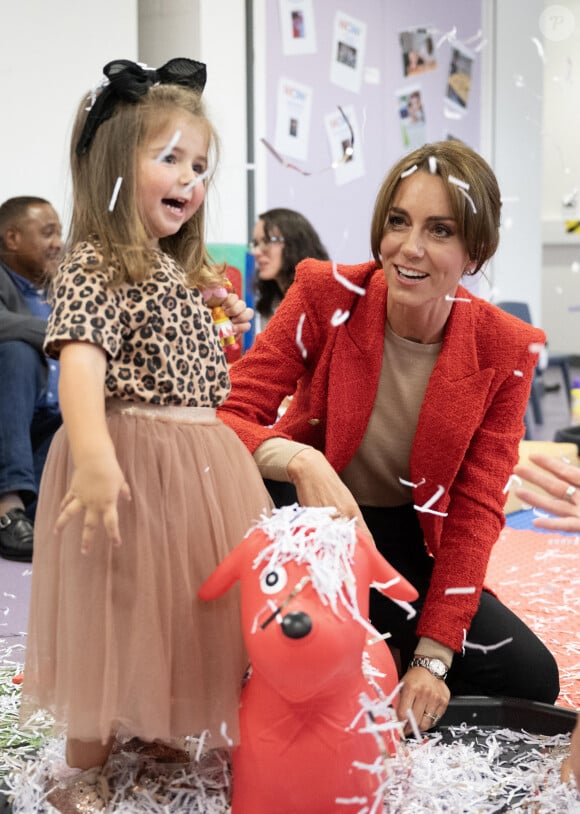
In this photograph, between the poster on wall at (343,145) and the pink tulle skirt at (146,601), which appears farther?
the poster on wall at (343,145)

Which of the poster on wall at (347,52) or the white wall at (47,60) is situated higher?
the poster on wall at (347,52)

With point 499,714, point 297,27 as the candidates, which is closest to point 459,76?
point 297,27

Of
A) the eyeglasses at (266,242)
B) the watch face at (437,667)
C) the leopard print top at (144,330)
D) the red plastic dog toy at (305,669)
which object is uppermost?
the eyeglasses at (266,242)

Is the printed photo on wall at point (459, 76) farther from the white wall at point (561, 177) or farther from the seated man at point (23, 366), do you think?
the seated man at point (23, 366)

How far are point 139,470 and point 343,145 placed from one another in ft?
10.0

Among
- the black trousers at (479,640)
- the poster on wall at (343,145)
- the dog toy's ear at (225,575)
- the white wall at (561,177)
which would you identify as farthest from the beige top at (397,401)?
the white wall at (561,177)

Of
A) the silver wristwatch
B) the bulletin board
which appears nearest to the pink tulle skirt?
the silver wristwatch

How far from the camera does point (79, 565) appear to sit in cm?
98

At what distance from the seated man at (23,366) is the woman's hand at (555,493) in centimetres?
152

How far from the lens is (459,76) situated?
15.6 feet

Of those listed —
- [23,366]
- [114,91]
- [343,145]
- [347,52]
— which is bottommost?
[23,366]

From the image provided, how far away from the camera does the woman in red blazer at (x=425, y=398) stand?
1278 millimetres

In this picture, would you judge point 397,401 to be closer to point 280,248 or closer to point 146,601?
Answer: point 146,601

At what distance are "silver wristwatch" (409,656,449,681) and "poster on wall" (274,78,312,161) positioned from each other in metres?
2.58
